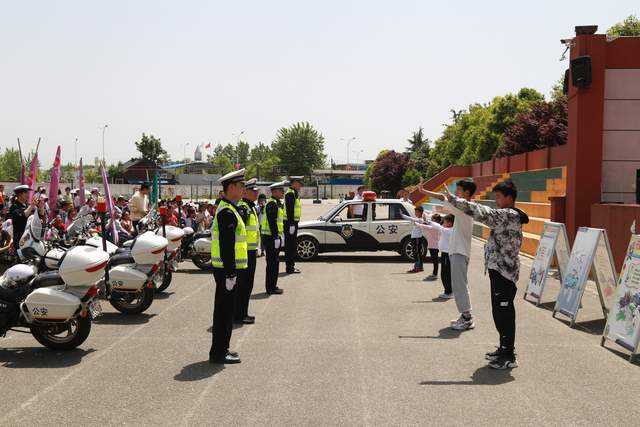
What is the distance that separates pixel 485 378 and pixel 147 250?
218 inches

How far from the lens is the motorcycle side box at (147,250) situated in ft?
32.0

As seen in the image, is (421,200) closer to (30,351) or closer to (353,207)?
(353,207)

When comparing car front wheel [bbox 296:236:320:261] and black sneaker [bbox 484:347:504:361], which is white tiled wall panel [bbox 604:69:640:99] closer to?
car front wheel [bbox 296:236:320:261]

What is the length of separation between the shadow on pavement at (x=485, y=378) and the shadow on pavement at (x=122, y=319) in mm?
4715

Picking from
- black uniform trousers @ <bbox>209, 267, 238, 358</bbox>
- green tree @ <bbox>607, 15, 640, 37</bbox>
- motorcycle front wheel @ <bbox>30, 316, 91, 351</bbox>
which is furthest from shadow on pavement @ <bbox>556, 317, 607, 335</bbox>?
green tree @ <bbox>607, 15, 640, 37</bbox>

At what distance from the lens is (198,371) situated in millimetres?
6531

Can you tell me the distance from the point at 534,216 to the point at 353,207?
6360mm

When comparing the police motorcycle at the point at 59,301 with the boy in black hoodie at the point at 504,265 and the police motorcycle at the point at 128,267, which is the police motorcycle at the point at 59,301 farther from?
the boy in black hoodie at the point at 504,265

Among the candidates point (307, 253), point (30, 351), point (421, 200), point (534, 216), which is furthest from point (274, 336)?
point (421, 200)

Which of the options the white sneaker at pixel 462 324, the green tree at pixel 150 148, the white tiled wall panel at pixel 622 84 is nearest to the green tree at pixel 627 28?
the white tiled wall panel at pixel 622 84

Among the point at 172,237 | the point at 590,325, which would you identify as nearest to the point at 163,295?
the point at 172,237

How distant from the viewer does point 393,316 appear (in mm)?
9555

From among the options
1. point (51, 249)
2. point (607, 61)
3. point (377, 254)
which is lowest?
point (377, 254)

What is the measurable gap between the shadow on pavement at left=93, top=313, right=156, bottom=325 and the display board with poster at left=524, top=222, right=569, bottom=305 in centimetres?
630
